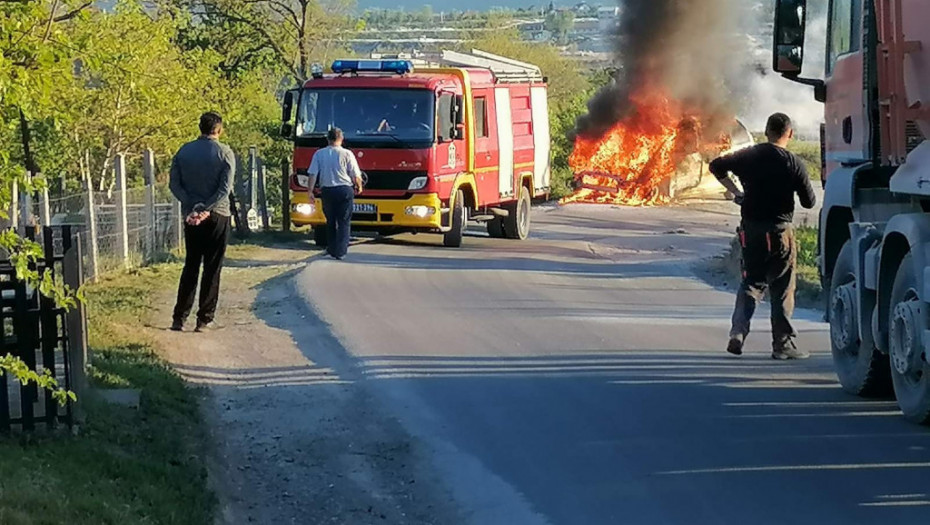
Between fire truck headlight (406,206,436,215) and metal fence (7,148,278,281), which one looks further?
fire truck headlight (406,206,436,215)

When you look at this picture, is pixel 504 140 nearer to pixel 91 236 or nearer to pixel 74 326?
pixel 91 236

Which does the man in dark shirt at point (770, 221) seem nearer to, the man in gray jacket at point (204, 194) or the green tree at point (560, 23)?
the man in gray jacket at point (204, 194)

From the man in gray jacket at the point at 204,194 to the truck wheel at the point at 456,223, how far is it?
943 centimetres

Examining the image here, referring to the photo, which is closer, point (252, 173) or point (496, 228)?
point (496, 228)

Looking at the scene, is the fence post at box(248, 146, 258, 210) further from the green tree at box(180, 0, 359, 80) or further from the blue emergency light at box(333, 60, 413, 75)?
the blue emergency light at box(333, 60, 413, 75)

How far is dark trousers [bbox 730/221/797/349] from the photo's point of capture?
10430 millimetres

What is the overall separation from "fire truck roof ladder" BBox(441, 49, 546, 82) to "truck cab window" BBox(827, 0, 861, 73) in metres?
14.3


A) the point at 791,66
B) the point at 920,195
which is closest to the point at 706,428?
the point at 920,195

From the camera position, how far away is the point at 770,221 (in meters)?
10.4

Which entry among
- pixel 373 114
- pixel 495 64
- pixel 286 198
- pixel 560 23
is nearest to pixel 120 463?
pixel 373 114

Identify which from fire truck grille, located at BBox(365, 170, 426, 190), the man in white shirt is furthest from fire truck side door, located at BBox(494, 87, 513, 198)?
the man in white shirt

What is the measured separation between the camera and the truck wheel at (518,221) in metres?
24.4

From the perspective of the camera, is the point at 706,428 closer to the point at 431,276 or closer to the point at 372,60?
the point at 431,276

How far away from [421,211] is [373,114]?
1680 millimetres
